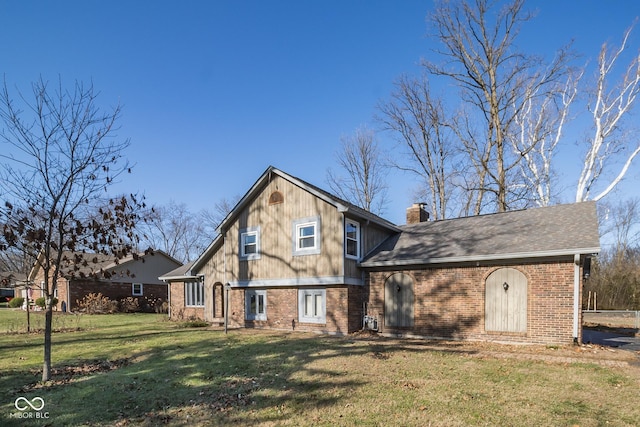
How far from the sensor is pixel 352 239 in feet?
51.0

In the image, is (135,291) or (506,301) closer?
(506,301)

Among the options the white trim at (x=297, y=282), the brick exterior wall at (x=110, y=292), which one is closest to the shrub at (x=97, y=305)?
the brick exterior wall at (x=110, y=292)

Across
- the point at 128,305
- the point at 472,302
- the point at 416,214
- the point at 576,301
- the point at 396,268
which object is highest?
the point at 416,214

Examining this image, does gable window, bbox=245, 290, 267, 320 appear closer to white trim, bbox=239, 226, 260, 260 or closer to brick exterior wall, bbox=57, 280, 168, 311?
white trim, bbox=239, 226, 260, 260

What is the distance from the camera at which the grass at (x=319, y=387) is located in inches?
243

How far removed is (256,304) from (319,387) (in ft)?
34.6

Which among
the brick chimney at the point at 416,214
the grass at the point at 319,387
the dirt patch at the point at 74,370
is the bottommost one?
the dirt patch at the point at 74,370

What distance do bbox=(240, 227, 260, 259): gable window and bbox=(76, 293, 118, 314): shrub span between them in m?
17.0

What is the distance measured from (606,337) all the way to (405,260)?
8.10 metres

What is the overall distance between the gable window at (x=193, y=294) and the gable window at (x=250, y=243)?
16.6 ft

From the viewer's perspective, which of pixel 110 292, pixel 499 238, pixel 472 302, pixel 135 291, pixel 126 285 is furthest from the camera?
pixel 135 291

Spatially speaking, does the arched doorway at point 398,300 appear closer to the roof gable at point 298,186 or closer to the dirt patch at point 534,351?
the dirt patch at point 534,351

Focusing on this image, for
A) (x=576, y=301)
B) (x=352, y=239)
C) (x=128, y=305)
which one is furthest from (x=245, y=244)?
(x=128, y=305)

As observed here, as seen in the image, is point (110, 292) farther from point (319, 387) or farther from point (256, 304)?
point (319, 387)
